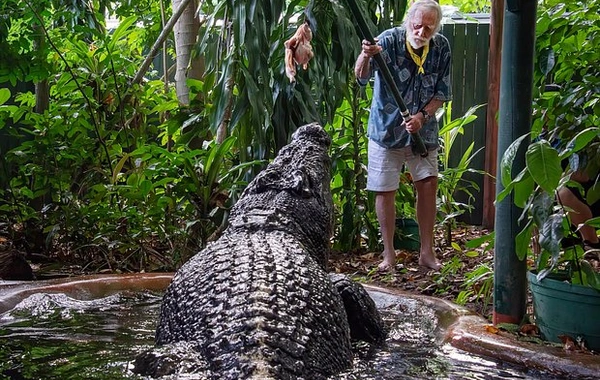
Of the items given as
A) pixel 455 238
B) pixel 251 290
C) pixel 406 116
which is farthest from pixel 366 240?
pixel 251 290

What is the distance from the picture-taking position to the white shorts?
4859 millimetres

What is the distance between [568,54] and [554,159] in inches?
49.3

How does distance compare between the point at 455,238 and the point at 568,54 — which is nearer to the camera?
the point at 568,54

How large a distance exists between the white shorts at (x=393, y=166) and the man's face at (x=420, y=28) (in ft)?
2.31

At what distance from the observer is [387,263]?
190 inches

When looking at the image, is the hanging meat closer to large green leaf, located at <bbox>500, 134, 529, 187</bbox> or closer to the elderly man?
the elderly man

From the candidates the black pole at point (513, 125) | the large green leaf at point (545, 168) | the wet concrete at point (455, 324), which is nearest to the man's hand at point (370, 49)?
the black pole at point (513, 125)

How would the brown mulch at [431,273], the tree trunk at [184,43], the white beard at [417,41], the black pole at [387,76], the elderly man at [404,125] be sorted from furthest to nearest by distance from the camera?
the tree trunk at [184,43] → the elderly man at [404,125] → the white beard at [417,41] → the brown mulch at [431,273] → the black pole at [387,76]

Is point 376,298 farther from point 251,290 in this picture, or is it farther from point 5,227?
point 5,227

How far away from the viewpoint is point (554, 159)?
2.48 meters

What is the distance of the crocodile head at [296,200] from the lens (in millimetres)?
3260

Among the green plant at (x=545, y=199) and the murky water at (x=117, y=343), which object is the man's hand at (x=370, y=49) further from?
the green plant at (x=545, y=199)

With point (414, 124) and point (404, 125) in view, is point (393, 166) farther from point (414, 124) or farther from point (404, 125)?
point (414, 124)

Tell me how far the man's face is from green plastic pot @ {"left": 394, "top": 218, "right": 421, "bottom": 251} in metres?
1.63
